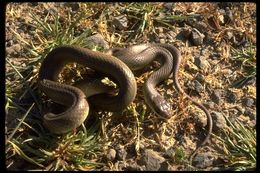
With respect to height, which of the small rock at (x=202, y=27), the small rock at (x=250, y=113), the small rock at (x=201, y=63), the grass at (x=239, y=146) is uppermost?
the small rock at (x=202, y=27)

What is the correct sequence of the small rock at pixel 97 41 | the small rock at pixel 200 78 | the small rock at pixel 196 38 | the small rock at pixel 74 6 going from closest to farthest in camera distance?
the small rock at pixel 200 78, the small rock at pixel 97 41, the small rock at pixel 196 38, the small rock at pixel 74 6

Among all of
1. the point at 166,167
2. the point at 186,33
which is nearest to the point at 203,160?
the point at 166,167

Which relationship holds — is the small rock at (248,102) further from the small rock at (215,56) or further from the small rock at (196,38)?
the small rock at (196,38)

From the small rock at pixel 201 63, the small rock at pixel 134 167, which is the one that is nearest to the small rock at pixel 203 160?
the small rock at pixel 134 167

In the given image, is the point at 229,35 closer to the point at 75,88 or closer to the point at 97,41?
the point at 97,41

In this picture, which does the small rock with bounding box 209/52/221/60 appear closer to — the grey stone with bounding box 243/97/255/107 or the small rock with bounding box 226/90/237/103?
the small rock with bounding box 226/90/237/103
